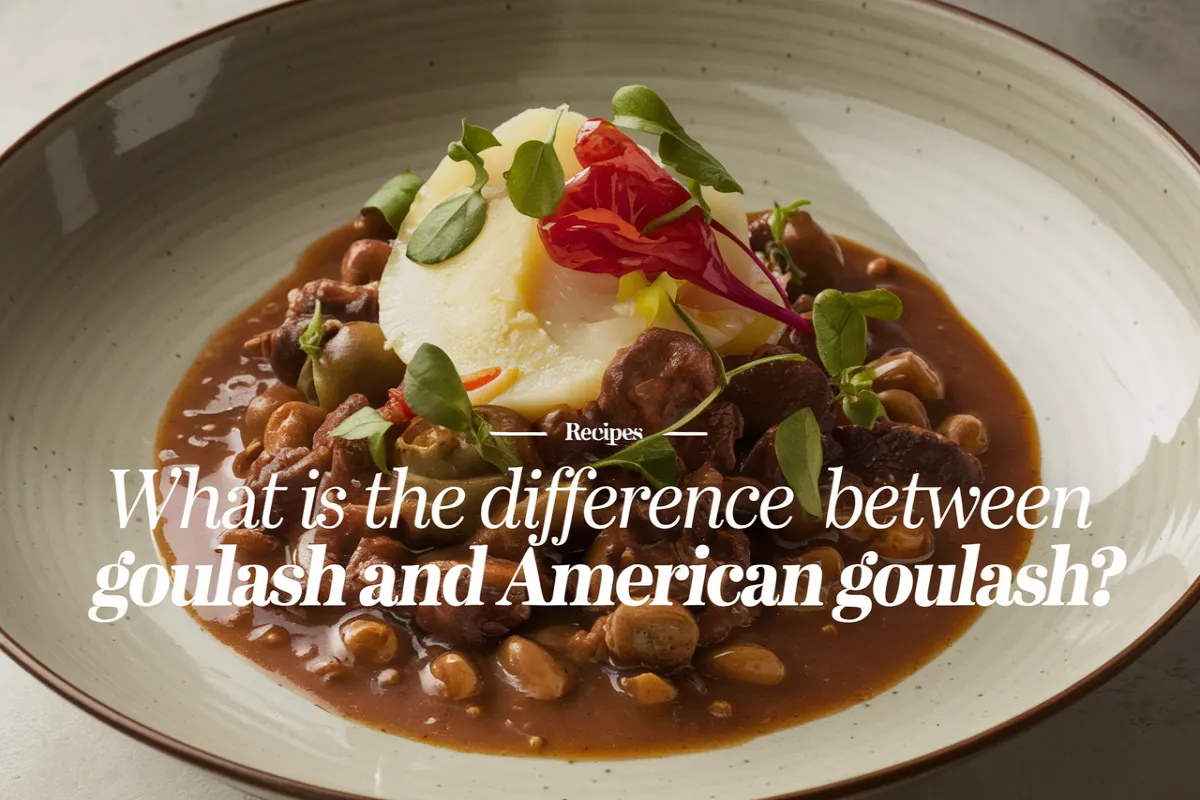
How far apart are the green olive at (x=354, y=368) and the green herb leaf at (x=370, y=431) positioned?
37cm

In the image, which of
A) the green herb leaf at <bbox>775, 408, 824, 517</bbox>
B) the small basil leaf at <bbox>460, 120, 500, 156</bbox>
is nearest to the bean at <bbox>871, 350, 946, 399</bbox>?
the green herb leaf at <bbox>775, 408, 824, 517</bbox>

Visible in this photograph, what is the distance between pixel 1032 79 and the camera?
5648 mm

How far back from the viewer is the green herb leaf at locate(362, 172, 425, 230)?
531 centimetres

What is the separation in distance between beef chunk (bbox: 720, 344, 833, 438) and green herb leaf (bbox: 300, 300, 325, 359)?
143 centimetres

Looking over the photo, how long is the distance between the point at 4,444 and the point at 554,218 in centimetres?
203

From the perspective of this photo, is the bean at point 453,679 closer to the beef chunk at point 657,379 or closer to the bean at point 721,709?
the bean at point 721,709

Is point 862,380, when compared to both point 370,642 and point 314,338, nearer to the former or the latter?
point 370,642

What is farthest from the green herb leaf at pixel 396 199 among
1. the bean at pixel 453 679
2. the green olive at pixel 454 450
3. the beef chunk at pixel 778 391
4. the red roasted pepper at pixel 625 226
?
the bean at pixel 453 679

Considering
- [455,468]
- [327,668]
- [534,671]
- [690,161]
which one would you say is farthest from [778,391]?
[327,668]

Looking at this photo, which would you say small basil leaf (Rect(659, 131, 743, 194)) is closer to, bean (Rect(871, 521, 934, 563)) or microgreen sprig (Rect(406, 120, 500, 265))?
microgreen sprig (Rect(406, 120, 500, 265))

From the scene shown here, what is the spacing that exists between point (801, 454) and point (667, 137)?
110 centimetres

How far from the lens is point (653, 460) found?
4016 mm

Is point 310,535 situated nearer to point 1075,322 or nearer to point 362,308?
point 362,308

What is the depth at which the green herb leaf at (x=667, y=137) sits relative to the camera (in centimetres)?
427
